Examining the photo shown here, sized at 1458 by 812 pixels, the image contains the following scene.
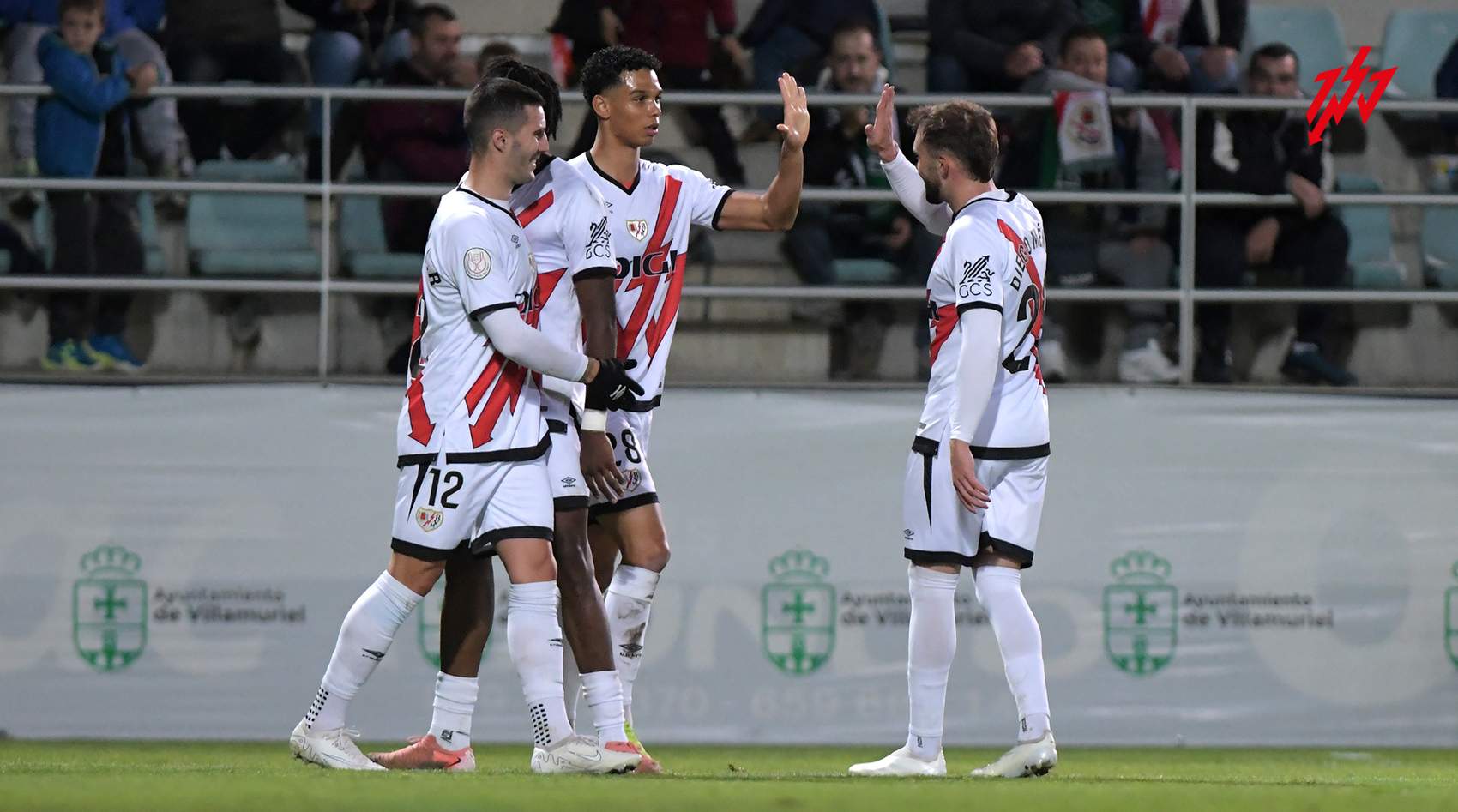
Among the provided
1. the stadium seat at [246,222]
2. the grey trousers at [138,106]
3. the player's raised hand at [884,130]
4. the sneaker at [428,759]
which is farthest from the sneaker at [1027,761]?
the grey trousers at [138,106]

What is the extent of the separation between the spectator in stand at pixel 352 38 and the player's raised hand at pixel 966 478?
525 cm

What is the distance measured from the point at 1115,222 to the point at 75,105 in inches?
213

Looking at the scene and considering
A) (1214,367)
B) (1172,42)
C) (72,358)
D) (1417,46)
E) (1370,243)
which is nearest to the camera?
(72,358)

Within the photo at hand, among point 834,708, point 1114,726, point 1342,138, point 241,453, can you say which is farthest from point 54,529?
point 1342,138

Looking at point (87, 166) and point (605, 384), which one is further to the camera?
point (87, 166)

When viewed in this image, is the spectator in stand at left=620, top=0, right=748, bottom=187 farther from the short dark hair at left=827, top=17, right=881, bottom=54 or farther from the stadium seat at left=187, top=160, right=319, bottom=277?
the stadium seat at left=187, top=160, right=319, bottom=277

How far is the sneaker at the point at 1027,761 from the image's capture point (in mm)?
5637

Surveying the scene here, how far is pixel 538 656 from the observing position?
17.7ft

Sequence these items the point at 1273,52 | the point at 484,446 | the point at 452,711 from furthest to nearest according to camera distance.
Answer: the point at 1273,52 → the point at 452,711 → the point at 484,446

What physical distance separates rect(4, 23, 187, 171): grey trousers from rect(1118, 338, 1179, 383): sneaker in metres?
5.11

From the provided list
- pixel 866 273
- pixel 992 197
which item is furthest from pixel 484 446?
pixel 866 273

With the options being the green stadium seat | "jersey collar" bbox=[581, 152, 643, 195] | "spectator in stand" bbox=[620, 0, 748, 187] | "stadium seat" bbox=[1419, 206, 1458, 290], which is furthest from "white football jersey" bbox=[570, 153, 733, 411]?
"stadium seat" bbox=[1419, 206, 1458, 290]

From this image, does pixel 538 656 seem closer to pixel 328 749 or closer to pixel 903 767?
pixel 328 749

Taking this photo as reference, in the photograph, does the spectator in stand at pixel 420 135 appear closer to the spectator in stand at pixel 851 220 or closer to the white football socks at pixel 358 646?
the spectator in stand at pixel 851 220
